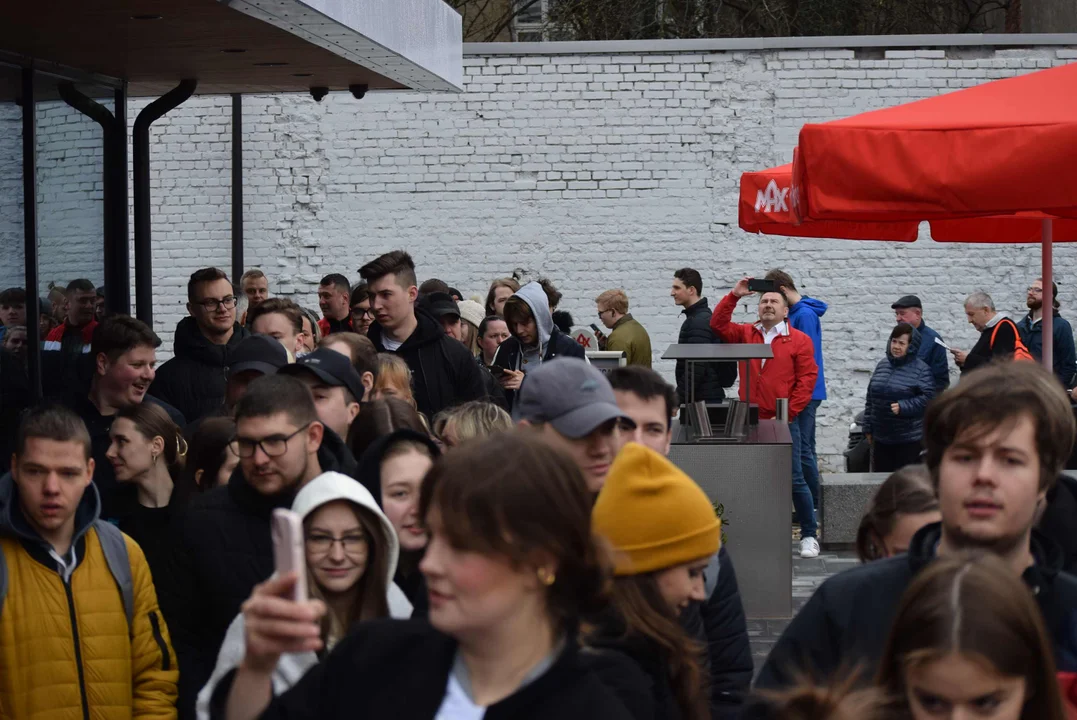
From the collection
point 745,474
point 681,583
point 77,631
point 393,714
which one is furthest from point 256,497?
point 745,474

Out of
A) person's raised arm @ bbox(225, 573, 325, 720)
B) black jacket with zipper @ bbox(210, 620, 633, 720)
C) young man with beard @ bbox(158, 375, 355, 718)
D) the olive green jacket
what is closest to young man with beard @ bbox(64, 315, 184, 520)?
young man with beard @ bbox(158, 375, 355, 718)

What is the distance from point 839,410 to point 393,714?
1320 cm

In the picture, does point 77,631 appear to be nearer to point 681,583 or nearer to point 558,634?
point 681,583

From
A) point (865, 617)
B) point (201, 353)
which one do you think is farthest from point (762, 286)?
point (865, 617)

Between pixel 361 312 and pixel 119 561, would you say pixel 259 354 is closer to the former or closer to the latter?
pixel 119 561

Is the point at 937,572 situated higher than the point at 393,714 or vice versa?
the point at 937,572

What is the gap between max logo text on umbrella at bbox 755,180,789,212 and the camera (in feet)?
27.6

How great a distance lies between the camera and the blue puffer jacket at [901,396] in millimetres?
10680

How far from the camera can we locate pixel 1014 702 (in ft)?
6.56

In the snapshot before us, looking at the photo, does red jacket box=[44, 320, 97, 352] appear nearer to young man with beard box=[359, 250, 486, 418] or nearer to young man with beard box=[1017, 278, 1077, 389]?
young man with beard box=[359, 250, 486, 418]

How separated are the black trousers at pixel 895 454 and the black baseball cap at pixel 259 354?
245 inches

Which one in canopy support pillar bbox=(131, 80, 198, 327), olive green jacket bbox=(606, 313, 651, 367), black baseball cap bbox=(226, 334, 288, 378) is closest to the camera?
black baseball cap bbox=(226, 334, 288, 378)

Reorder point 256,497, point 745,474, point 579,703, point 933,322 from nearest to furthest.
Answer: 1. point 579,703
2. point 256,497
3. point 745,474
4. point 933,322

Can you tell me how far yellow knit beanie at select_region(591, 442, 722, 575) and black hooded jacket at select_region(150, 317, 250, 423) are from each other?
4.22 metres
